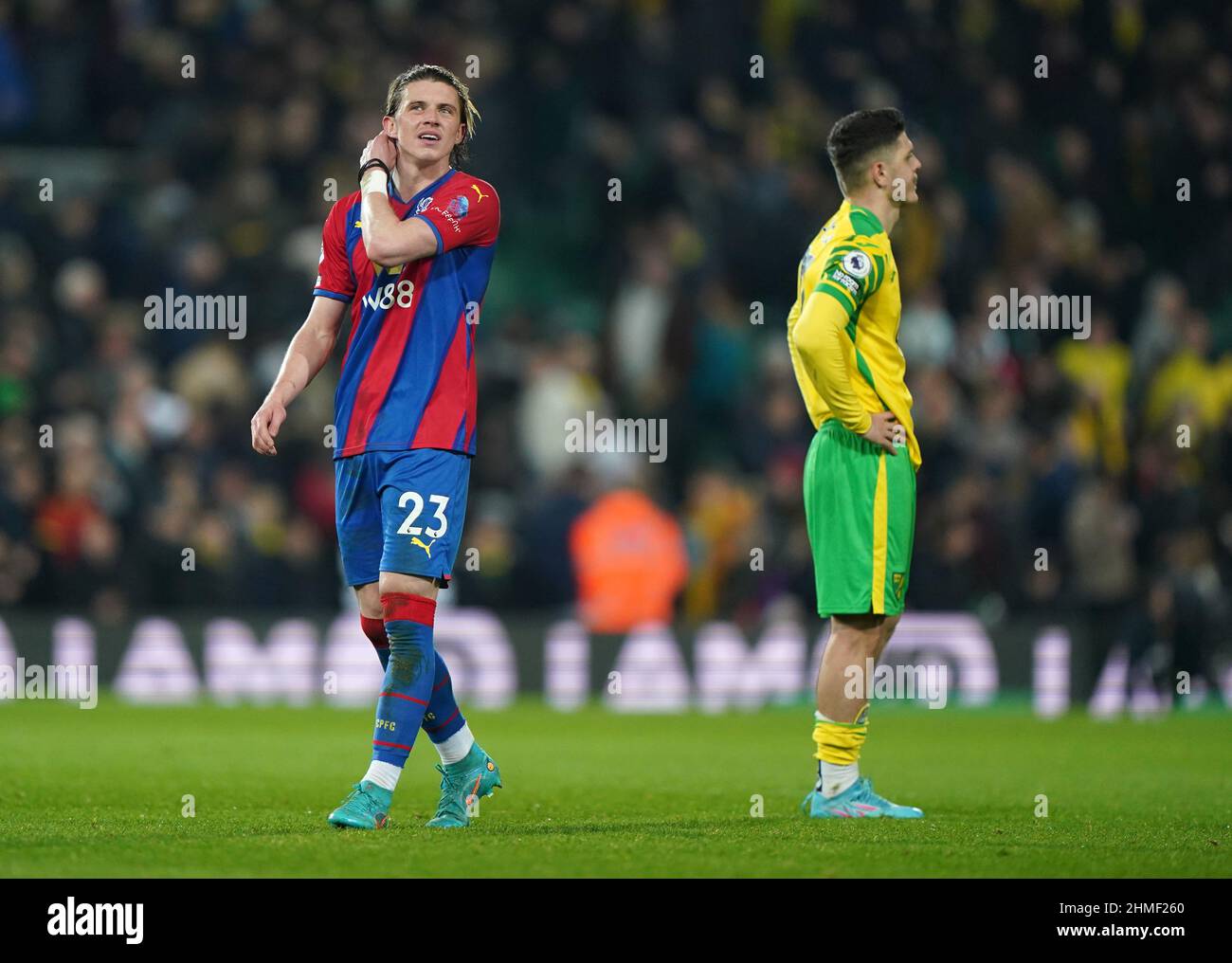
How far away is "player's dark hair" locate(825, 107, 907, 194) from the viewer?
23.0 ft

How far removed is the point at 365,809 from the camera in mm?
6031

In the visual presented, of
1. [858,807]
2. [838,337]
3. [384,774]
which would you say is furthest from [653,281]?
[384,774]

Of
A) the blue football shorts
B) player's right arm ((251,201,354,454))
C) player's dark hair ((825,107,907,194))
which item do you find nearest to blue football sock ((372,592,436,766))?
the blue football shorts

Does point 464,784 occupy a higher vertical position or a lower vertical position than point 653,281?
lower

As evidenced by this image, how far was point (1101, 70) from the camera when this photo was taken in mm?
17719

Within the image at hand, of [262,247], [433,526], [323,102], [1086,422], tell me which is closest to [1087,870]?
[433,526]

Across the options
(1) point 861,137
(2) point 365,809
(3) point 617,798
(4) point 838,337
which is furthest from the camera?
(3) point 617,798

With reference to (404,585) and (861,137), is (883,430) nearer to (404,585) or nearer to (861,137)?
(861,137)

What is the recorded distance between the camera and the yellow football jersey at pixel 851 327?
264 inches

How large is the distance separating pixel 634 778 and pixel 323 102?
9.90m

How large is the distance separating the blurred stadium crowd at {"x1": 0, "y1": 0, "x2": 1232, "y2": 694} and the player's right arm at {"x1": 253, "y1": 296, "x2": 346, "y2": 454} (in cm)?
787

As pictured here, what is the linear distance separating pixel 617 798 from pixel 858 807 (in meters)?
1.16

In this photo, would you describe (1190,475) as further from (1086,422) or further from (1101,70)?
(1101,70)

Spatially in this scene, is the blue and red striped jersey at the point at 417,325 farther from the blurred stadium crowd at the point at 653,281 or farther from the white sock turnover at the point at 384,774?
the blurred stadium crowd at the point at 653,281
